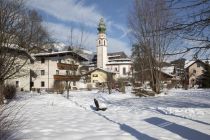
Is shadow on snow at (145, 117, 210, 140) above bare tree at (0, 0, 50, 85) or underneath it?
underneath

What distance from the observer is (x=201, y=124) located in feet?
38.3

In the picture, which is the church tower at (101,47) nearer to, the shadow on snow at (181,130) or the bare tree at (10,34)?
the bare tree at (10,34)

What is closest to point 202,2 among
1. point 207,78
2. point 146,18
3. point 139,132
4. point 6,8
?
point 139,132

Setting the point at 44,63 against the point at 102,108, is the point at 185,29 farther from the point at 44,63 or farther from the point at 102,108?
the point at 44,63

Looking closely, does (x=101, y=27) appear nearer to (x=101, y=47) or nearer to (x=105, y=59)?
(x=101, y=47)

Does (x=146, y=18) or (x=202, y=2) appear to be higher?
(x=146, y=18)

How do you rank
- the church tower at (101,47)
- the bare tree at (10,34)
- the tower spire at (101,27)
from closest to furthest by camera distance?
the bare tree at (10,34) < the tower spire at (101,27) < the church tower at (101,47)

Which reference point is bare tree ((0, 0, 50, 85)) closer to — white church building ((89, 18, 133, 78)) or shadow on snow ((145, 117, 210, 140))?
shadow on snow ((145, 117, 210, 140))

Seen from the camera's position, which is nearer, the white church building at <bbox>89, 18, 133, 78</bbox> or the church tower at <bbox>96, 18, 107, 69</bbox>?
the white church building at <bbox>89, 18, 133, 78</bbox>

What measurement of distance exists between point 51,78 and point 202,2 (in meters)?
61.4

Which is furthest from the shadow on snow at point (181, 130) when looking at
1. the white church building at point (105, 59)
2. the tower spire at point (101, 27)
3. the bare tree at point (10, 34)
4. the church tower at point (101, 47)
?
the tower spire at point (101, 27)

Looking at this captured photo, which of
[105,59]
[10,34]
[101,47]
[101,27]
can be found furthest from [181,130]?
[101,47]

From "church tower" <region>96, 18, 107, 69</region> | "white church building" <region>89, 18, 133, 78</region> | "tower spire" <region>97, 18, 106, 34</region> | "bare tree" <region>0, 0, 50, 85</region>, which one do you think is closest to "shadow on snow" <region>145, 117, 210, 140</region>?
"bare tree" <region>0, 0, 50, 85</region>

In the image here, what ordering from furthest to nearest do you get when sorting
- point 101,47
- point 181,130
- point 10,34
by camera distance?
point 101,47
point 10,34
point 181,130
